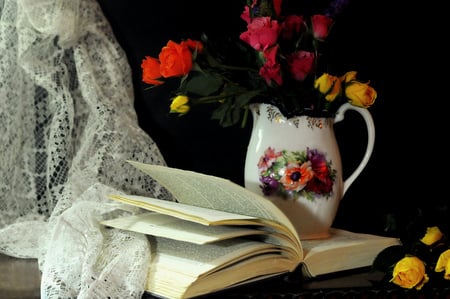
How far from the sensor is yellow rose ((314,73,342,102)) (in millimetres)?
1001

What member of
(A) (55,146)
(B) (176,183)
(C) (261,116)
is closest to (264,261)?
(B) (176,183)

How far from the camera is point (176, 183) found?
945 millimetres

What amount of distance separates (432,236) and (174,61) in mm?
458

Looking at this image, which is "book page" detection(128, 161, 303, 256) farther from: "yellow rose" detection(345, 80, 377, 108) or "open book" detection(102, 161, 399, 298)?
"yellow rose" detection(345, 80, 377, 108)

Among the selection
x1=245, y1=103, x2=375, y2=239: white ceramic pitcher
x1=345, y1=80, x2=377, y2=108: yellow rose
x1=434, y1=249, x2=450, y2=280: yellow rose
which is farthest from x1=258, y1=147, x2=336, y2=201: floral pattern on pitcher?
x1=434, y1=249, x2=450, y2=280: yellow rose

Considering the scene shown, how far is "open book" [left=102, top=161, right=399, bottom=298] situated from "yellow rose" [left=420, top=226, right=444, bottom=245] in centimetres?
8

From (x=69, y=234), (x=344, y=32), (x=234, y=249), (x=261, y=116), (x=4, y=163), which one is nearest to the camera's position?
(x=234, y=249)

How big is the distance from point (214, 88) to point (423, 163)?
0.58 m

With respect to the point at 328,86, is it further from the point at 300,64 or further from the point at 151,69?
the point at 151,69

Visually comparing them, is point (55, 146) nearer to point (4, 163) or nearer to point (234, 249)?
point (4, 163)

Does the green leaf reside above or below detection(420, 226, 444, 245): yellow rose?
above

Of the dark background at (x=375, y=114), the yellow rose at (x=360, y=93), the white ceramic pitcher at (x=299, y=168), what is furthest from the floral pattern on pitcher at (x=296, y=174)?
the dark background at (x=375, y=114)

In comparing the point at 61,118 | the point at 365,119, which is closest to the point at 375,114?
the point at 365,119

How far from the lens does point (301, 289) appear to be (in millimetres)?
813
